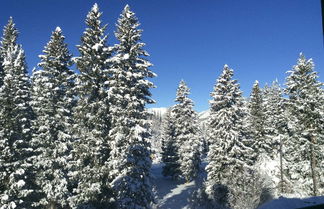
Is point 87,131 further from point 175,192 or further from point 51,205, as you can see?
point 175,192

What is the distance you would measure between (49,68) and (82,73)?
3.86m

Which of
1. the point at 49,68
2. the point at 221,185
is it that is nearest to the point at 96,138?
the point at 49,68

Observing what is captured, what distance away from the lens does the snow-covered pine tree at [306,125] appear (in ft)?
96.1

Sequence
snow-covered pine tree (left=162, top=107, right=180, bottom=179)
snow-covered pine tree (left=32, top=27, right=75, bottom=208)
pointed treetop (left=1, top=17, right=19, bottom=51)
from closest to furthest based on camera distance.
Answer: snow-covered pine tree (left=32, top=27, right=75, bottom=208)
pointed treetop (left=1, top=17, right=19, bottom=51)
snow-covered pine tree (left=162, top=107, right=180, bottom=179)

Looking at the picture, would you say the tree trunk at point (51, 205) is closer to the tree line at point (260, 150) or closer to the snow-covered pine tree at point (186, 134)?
the tree line at point (260, 150)

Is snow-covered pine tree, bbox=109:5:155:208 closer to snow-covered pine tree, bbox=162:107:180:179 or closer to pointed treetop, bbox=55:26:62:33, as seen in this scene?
pointed treetop, bbox=55:26:62:33

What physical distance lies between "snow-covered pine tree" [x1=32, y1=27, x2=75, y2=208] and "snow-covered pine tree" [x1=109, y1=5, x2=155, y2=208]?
15.6ft

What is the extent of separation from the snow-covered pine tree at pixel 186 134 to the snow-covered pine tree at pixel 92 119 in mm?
21145

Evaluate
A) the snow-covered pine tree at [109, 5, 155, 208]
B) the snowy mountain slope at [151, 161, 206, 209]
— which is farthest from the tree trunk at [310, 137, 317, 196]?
the snow-covered pine tree at [109, 5, 155, 208]

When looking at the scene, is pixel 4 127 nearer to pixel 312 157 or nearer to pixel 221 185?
pixel 221 185

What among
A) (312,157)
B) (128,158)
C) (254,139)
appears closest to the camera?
(128,158)

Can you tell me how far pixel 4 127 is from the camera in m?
21.9

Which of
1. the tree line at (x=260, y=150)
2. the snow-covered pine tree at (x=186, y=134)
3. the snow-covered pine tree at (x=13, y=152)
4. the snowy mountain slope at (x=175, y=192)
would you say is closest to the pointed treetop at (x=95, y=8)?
the snow-covered pine tree at (x=13, y=152)

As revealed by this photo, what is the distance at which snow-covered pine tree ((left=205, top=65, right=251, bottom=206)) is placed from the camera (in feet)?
101
